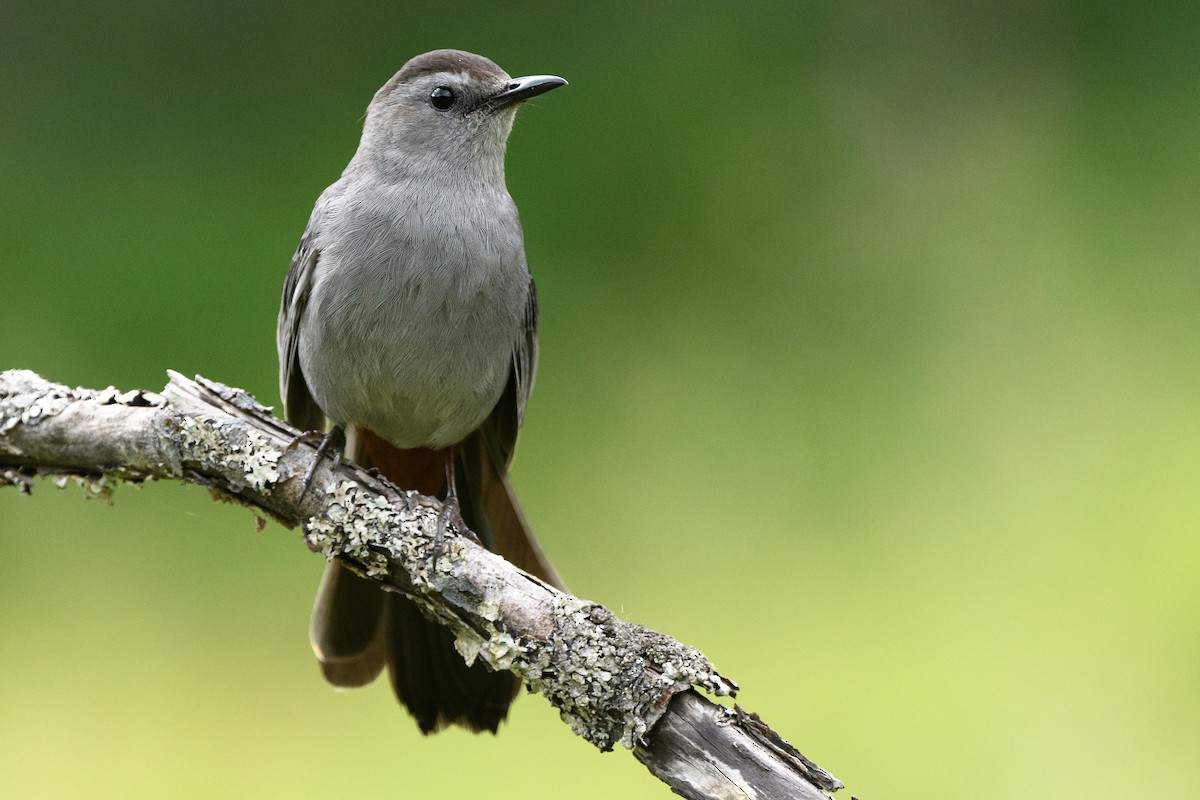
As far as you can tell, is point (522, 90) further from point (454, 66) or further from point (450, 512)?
point (450, 512)

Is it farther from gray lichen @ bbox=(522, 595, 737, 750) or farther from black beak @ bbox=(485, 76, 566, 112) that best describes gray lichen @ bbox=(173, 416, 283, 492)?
black beak @ bbox=(485, 76, 566, 112)

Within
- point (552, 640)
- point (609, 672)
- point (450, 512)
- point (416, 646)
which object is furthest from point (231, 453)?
point (609, 672)

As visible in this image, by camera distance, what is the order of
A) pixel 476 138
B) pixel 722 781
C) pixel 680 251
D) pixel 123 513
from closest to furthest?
1. pixel 722 781
2. pixel 476 138
3. pixel 123 513
4. pixel 680 251

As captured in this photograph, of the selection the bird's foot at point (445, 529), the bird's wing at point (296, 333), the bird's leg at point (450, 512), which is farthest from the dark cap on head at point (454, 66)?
the bird's foot at point (445, 529)

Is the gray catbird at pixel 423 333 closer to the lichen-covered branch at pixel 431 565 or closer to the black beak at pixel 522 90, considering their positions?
the black beak at pixel 522 90

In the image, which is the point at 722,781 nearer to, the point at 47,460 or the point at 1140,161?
the point at 47,460

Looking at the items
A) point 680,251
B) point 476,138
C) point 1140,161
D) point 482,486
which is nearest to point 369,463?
point 482,486

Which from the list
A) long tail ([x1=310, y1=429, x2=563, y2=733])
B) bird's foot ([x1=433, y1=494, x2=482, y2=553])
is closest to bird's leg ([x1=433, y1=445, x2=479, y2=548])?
bird's foot ([x1=433, y1=494, x2=482, y2=553])

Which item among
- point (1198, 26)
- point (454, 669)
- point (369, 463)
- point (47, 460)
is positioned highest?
point (1198, 26)

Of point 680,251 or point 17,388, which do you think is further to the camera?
point 680,251
